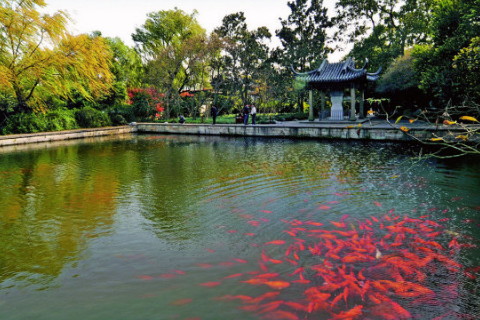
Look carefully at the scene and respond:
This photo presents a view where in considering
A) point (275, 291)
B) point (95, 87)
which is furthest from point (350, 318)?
point (95, 87)

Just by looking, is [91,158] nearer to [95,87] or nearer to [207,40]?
[95,87]

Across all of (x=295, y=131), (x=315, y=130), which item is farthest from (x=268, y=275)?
→ (x=295, y=131)

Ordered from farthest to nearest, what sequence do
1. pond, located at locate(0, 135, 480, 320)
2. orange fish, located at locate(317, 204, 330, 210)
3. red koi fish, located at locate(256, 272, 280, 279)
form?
orange fish, located at locate(317, 204, 330, 210) → red koi fish, located at locate(256, 272, 280, 279) → pond, located at locate(0, 135, 480, 320)

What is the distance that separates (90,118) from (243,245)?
23.1 m

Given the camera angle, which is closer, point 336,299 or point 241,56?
point 336,299

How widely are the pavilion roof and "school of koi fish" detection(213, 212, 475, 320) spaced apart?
1728cm

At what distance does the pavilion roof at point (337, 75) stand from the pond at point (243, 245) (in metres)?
12.7

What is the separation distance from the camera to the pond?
351 centimetres

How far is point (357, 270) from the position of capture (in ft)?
13.5

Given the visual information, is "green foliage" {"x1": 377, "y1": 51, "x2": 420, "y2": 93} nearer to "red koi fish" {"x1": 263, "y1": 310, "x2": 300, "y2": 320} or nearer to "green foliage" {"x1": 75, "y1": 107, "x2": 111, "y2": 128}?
"red koi fish" {"x1": 263, "y1": 310, "x2": 300, "y2": 320}

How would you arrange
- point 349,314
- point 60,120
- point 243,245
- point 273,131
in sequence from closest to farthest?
point 349,314 < point 243,245 < point 273,131 < point 60,120

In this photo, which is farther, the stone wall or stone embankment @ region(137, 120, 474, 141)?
the stone wall

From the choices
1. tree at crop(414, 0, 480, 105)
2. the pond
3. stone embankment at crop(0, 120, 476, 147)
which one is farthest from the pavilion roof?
the pond

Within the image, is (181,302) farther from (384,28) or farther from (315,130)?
(384,28)
